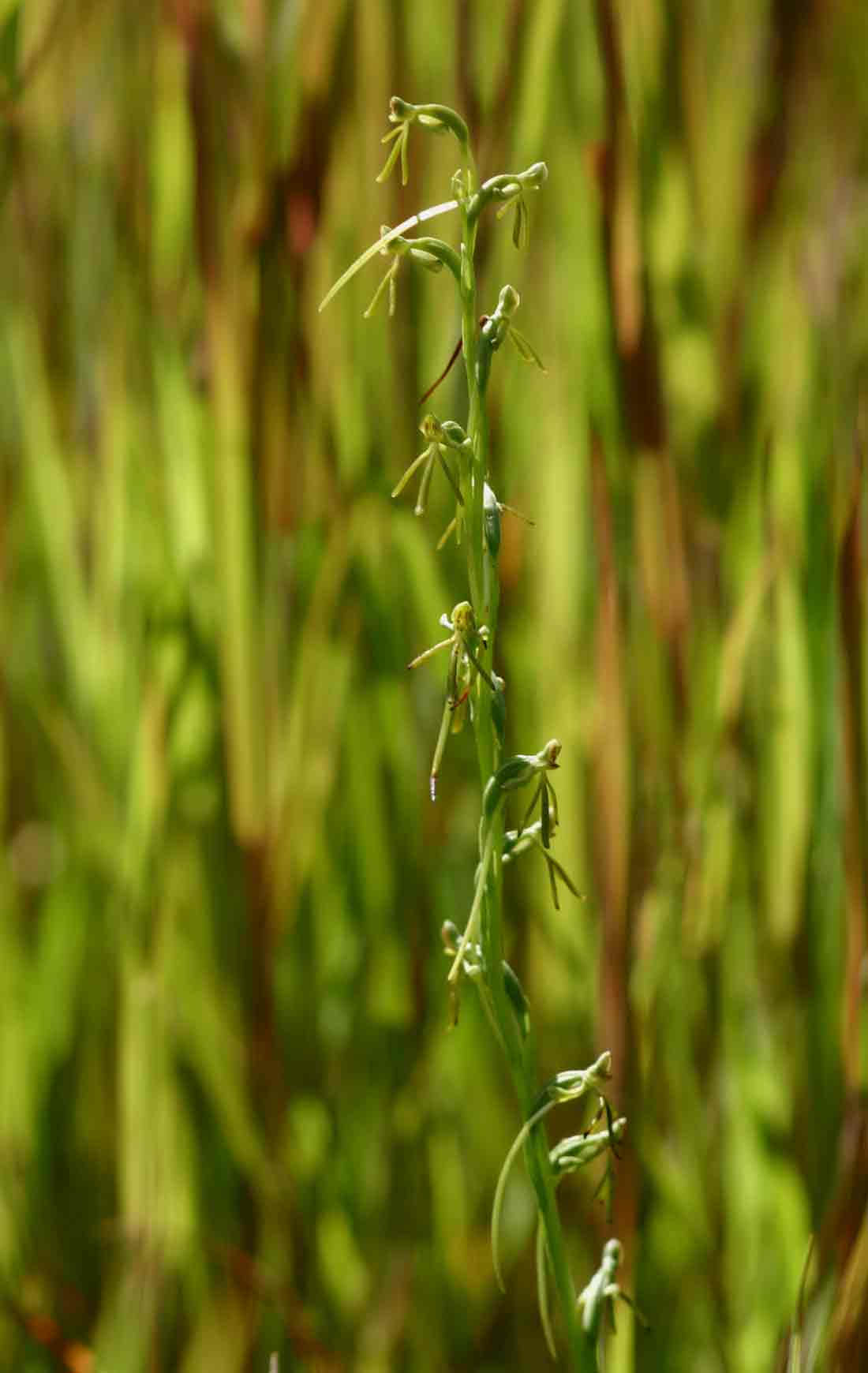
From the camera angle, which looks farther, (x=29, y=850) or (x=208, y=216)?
(x=29, y=850)

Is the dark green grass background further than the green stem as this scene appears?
Yes

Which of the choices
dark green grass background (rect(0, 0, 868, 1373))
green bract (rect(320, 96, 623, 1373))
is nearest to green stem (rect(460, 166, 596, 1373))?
green bract (rect(320, 96, 623, 1373))

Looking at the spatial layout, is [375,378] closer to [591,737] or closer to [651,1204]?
[591,737]

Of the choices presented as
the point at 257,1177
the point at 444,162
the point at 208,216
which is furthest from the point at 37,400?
the point at 257,1177

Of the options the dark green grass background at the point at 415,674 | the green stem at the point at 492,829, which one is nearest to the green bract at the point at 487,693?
the green stem at the point at 492,829

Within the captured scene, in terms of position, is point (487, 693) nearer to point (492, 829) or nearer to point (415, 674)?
point (492, 829)

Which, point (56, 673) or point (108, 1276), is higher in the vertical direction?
point (56, 673)

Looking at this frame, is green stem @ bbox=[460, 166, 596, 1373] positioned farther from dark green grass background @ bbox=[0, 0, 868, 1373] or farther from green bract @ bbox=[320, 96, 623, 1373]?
dark green grass background @ bbox=[0, 0, 868, 1373]
